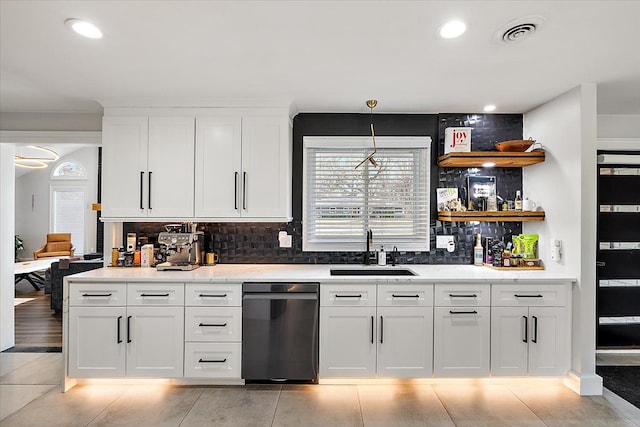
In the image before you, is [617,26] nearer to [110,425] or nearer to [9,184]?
[110,425]

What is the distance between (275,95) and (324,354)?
2.17 meters

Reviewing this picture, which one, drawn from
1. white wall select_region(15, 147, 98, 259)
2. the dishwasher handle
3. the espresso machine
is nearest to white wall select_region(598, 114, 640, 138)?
the dishwasher handle

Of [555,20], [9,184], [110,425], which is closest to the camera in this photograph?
[555,20]

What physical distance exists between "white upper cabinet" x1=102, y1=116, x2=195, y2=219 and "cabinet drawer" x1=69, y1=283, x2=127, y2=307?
25.7 inches

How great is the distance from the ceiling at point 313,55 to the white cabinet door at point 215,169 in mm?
258

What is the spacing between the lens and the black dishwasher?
2.94m

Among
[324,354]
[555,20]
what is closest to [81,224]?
[324,354]

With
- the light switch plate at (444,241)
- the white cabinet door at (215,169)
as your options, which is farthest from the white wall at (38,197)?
the light switch plate at (444,241)

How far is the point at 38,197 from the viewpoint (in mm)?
9570

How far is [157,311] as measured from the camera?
296cm

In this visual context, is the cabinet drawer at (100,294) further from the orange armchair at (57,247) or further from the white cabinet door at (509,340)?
the orange armchair at (57,247)

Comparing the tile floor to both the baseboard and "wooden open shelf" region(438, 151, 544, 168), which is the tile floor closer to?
the baseboard

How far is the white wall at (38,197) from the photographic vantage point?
9.51 metres

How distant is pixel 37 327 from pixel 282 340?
373cm
